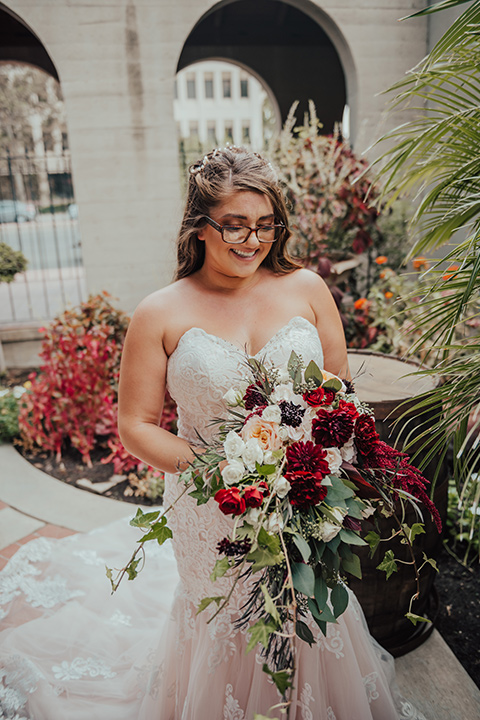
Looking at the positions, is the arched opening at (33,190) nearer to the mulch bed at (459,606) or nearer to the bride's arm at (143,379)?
the bride's arm at (143,379)

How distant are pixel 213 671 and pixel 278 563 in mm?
854

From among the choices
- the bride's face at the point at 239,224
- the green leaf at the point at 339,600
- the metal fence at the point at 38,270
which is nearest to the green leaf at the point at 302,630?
the green leaf at the point at 339,600

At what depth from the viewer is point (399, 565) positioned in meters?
2.26

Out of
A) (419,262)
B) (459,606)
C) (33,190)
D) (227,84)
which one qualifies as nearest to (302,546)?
(459,606)

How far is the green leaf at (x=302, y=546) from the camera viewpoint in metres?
1.25

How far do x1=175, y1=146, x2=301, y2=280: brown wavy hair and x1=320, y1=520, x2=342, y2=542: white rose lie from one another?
108 cm

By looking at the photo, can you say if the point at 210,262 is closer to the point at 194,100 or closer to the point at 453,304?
the point at 453,304

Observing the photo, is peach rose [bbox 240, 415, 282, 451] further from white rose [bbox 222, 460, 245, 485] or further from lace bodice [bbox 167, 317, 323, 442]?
lace bodice [bbox 167, 317, 323, 442]

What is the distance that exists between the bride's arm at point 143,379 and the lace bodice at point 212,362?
57mm

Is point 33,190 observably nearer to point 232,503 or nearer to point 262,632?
point 232,503

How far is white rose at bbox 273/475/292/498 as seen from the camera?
1.30 m

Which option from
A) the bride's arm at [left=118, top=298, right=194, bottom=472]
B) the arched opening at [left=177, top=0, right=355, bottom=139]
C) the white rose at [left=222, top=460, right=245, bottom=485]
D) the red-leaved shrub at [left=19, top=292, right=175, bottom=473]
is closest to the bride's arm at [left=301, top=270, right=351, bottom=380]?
the bride's arm at [left=118, top=298, right=194, bottom=472]

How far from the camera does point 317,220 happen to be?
16.4 ft

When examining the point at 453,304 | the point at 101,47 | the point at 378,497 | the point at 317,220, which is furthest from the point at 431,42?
the point at 378,497
